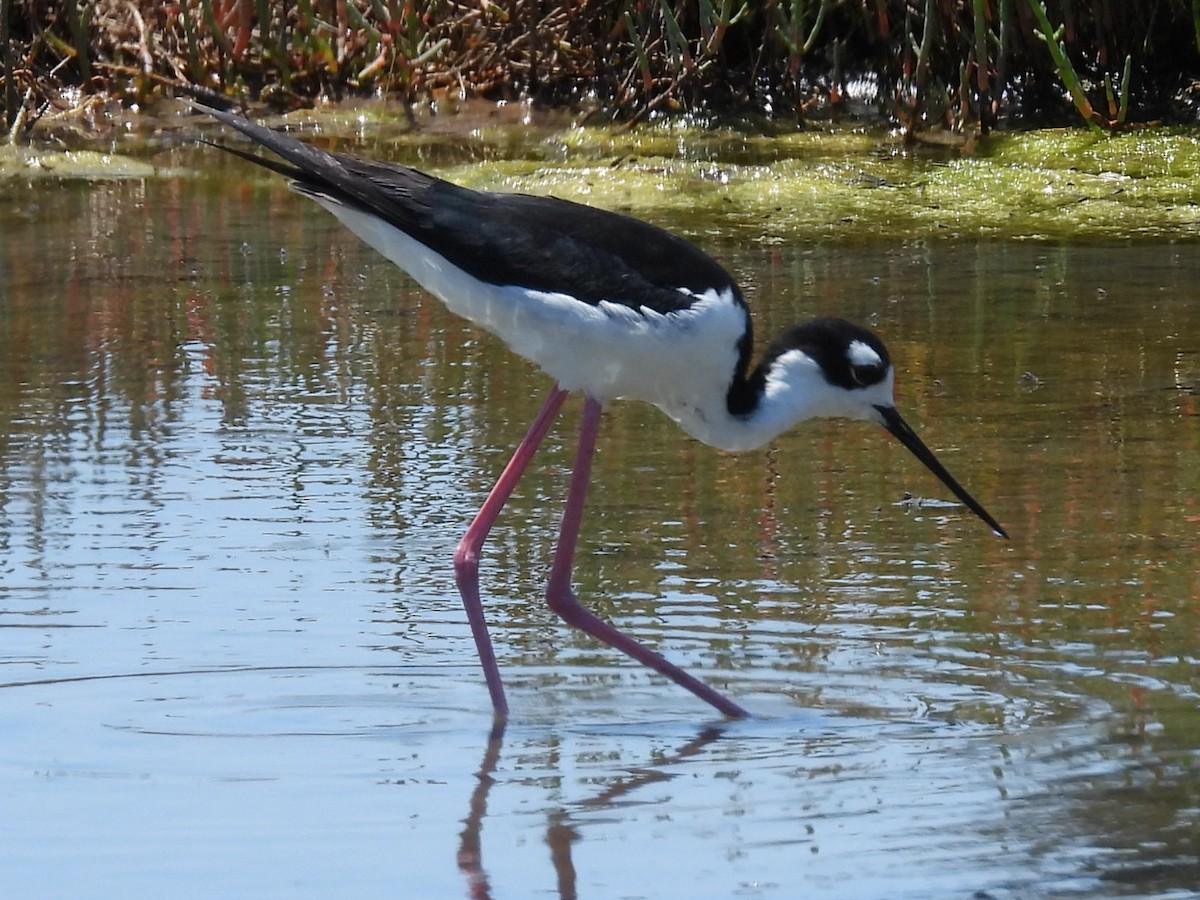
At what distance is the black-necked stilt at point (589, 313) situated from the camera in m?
3.40

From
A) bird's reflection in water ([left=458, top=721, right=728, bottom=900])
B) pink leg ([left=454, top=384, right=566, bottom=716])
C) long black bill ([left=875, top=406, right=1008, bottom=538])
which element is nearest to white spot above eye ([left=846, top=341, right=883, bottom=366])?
long black bill ([left=875, top=406, right=1008, bottom=538])

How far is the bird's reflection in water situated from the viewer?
2.46m

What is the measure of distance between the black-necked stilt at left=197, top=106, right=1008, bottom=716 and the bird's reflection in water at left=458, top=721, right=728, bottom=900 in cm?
34

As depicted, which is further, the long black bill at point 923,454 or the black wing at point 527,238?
the long black bill at point 923,454

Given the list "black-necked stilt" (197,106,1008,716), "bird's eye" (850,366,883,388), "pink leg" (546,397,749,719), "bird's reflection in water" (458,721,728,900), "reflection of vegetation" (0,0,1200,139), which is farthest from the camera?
"reflection of vegetation" (0,0,1200,139)

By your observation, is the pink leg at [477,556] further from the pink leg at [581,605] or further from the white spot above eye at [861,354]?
the white spot above eye at [861,354]

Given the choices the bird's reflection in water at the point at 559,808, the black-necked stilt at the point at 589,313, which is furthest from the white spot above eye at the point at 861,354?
the bird's reflection in water at the point at 559,808

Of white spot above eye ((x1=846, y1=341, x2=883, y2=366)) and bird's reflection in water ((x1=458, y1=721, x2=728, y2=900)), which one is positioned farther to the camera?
white spot above eye ((x1=846, y1=341, x2=883, y2=366))

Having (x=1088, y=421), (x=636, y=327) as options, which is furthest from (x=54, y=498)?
(x=1088, y=421)

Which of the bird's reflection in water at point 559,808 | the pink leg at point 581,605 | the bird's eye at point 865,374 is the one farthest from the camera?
the bird's eye at point 865,374

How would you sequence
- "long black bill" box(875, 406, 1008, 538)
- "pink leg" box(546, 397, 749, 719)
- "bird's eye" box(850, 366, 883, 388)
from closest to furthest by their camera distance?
"pink leg" box(546, 397, 749, 719) → "bird's eye" box(850, 366, 883, 388) → "long black bill" box(875, 406, 1008, 538)

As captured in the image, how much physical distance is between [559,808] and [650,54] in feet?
21.4

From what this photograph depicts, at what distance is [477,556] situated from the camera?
11.5ft

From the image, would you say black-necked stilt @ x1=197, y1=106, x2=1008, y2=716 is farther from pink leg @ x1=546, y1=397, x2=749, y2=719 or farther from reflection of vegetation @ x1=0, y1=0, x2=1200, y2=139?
reflection of vegetation @ x1=0, y1=0, x2=1200, y2=139
